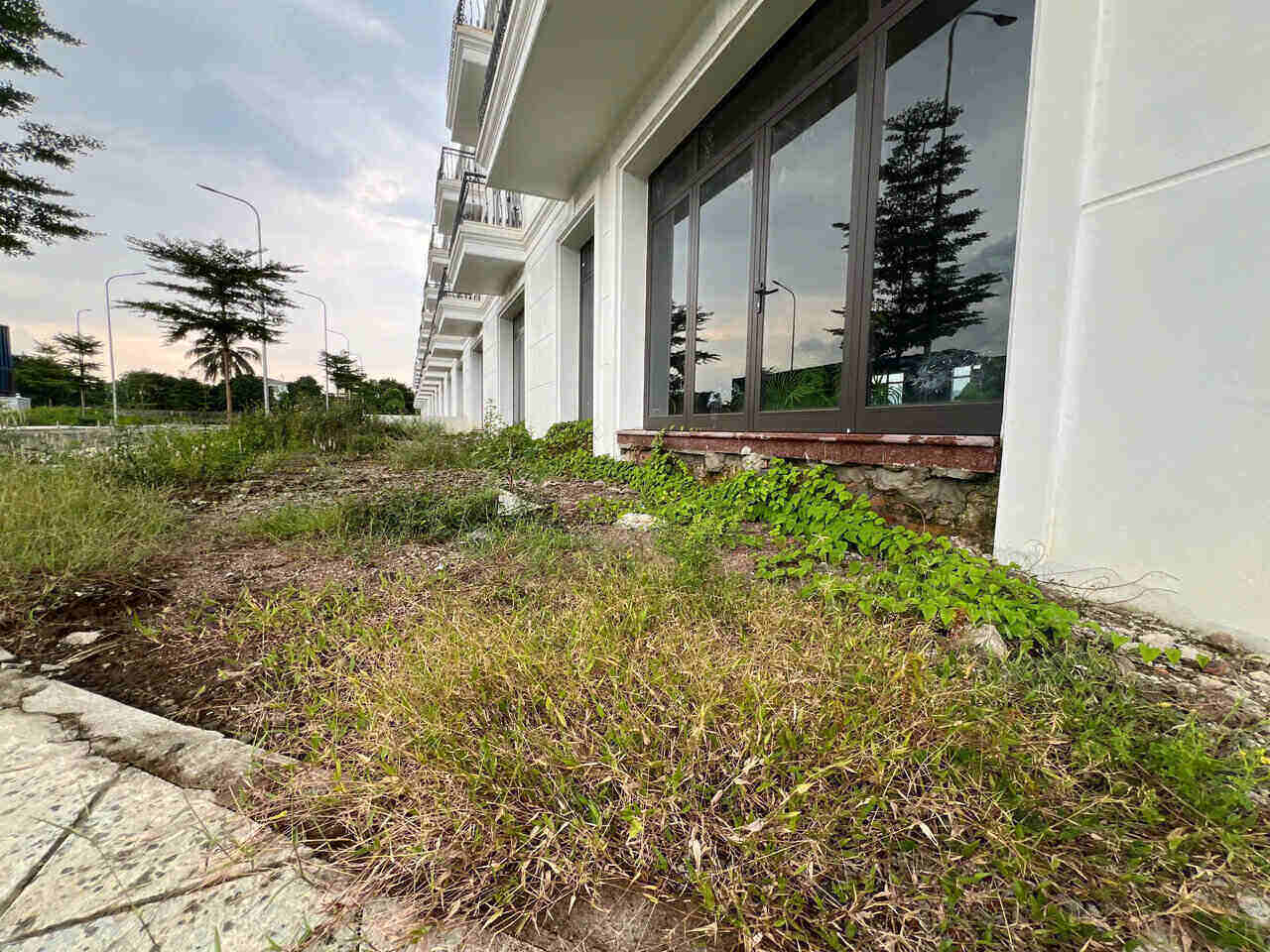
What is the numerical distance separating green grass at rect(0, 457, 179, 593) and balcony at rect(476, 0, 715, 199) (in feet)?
13.8

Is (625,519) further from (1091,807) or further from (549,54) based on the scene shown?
(549,54)

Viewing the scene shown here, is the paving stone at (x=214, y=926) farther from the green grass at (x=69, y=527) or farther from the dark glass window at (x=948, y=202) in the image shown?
the dark glass window at (x=948, y=202)

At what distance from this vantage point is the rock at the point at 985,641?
1.41 m

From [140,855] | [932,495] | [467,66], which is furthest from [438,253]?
[140,855]

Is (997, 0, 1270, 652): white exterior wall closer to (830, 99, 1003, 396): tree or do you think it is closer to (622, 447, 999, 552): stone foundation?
(622, 447, 999, 552): stone foundation

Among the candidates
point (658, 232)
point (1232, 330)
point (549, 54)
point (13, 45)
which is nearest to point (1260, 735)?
point (1232, 330)

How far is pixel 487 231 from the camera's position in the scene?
8.30 metres

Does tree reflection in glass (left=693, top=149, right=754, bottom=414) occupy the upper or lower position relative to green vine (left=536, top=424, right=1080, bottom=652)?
upper

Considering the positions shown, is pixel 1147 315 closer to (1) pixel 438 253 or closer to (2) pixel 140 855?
(2) pixel 140 855

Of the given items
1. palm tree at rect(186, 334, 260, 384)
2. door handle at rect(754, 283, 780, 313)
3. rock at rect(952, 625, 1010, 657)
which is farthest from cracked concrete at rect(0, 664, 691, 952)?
palm tree at rect(186, 334, 260, 384)

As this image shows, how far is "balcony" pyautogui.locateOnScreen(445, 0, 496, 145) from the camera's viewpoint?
6.99 metres

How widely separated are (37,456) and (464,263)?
247 inches

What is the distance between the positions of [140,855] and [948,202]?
136 inches

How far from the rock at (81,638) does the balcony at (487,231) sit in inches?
306
